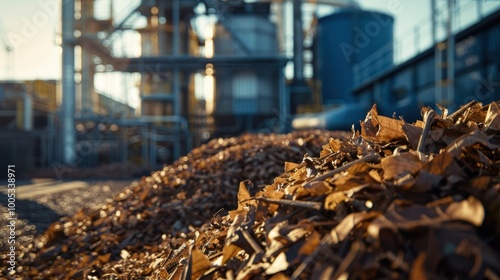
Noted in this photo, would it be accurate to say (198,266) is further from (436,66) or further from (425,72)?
(425,72)

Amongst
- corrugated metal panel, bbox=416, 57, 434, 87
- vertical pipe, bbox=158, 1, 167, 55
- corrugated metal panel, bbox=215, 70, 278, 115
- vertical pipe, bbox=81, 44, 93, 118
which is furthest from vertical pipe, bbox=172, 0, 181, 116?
corrugated metal panel, bbox=416, 57, 434, 87

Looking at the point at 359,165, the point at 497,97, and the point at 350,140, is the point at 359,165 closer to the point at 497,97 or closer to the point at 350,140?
the point at 350,140

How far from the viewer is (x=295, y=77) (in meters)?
21.2

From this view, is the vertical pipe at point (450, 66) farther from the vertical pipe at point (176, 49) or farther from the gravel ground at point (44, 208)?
the vertical pipe at point (176, 49)

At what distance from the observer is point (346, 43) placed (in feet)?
70.6

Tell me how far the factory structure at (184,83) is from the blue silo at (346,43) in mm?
52

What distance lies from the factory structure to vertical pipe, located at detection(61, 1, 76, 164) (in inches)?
1.6

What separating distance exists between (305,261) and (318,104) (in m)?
19.2

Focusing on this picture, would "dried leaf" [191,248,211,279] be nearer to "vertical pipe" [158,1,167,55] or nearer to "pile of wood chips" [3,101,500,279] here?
"pile of wood chips" [3,101,500,279]

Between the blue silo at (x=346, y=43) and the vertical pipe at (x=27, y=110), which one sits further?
the blue silo at (x=346, y=43)

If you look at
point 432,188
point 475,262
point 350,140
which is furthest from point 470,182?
point 350,140

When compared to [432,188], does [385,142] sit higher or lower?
higher

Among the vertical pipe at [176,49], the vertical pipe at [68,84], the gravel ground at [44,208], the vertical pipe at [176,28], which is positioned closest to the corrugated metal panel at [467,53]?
the gravel ground at [44,208]

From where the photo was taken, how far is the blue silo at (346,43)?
70.3 ft
